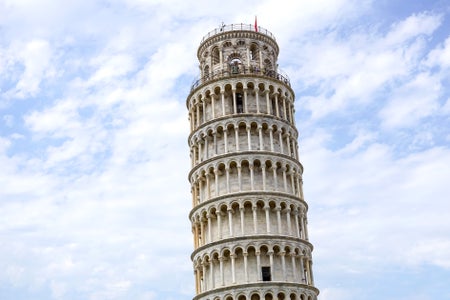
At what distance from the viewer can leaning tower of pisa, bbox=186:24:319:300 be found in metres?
49.3

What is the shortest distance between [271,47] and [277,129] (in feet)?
32.5

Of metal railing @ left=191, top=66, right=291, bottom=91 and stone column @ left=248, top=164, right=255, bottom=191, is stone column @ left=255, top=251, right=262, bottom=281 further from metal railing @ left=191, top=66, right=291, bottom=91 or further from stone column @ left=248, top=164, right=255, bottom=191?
metal railing @ left=191, top=66, right=291, bottom=91

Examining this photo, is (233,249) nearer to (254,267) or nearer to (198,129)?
(254,267)

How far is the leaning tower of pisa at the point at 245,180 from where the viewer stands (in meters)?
49.3

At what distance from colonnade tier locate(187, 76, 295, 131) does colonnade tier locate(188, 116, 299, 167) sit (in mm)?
823

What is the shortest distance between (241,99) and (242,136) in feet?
12.0

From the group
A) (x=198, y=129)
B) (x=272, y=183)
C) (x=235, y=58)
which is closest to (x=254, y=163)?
(x=272, y=183)

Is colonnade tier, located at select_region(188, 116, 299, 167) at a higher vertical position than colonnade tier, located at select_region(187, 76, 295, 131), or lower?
lower

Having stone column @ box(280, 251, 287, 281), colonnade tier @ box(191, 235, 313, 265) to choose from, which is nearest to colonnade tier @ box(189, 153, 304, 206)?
colonnade tier @ box(191, 235, 313, 265)

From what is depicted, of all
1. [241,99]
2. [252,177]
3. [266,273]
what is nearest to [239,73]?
[241,99]

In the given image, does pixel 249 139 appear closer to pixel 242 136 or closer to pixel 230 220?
pixel 242 136

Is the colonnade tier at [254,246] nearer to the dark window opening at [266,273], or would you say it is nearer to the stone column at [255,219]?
the stone column at [255,219]

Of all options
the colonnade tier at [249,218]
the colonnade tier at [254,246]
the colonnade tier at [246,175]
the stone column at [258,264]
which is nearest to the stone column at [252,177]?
the colonnade tier at [246,175]

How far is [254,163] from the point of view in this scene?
52.7m
